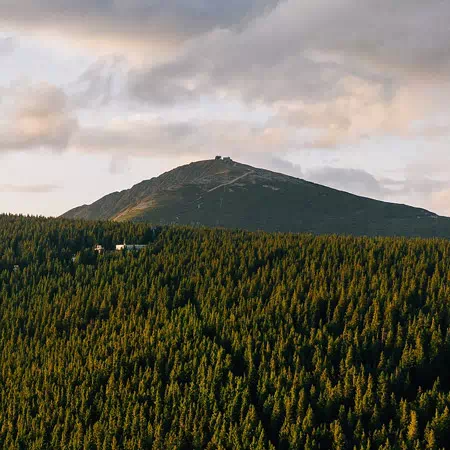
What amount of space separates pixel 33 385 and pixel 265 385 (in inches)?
2525

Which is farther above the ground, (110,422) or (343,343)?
(343,343)

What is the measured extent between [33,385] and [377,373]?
297ft

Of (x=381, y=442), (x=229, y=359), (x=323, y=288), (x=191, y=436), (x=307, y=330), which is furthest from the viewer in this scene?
(x=323, y=288)

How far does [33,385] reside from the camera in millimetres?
169000

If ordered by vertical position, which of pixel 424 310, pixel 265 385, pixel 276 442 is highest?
pixel 424 310

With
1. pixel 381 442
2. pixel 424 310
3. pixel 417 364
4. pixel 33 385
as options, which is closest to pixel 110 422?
pixel 33 385

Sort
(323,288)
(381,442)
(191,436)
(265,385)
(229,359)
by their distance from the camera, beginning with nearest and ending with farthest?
(381,442) < (191,436) < (265,385) < (229,359) < (323,288)

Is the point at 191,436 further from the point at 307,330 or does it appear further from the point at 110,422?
the point at 307,330

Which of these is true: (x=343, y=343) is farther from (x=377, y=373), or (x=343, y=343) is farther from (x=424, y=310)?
(x=424, y=310)

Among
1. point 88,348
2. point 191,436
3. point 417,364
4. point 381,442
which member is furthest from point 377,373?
point 88,348

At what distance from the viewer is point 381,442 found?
128875mm

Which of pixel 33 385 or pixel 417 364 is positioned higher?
pixel 417 364

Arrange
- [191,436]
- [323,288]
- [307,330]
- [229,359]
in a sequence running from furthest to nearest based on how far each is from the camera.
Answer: [323,288], [307,330], [229,359], [191,436]

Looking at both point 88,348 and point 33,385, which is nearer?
point 33,385
